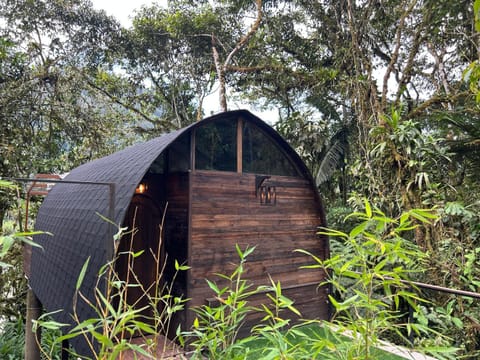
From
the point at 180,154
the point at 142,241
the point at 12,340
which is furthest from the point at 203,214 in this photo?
the point at 12,340

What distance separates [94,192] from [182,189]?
3.46ft

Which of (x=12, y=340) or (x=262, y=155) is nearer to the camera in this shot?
(x=262, y=155)

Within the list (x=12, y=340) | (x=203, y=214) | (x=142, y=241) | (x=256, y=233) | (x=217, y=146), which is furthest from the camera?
(x=12, y=340)

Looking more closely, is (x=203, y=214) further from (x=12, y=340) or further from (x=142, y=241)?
(x=12, y=340)

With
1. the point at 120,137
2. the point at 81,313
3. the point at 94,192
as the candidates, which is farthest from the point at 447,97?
the point at 120,137

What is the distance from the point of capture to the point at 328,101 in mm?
10820

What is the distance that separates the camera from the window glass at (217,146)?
13.5 feet

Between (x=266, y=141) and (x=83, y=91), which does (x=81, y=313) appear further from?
(x=83, y=91)

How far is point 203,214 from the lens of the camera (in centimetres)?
403

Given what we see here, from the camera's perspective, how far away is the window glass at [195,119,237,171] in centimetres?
411

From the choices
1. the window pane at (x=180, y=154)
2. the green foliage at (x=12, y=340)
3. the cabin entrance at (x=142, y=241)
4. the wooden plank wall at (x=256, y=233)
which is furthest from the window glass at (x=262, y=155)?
the green foliage at (x=12, y=340)

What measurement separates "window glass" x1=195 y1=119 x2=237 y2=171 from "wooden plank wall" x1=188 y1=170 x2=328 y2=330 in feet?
0.41

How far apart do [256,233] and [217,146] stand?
132cm

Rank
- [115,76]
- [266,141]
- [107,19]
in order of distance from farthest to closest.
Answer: [115,76] → [107,19] → [266,141]
